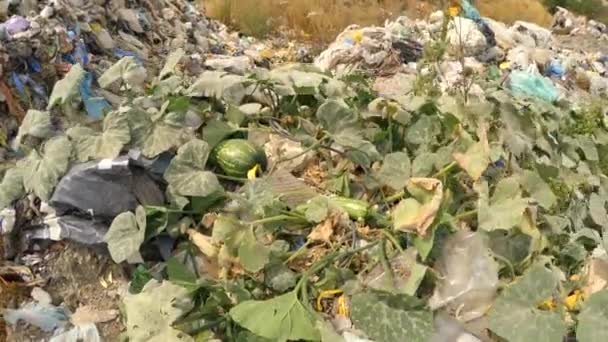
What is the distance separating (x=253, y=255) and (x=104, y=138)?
0.68 meters

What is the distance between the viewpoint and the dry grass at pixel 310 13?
22.9 feet

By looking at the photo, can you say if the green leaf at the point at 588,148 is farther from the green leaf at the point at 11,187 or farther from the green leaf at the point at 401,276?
the green leaf at the point at 11,187

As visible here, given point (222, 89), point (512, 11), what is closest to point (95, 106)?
point (222, 89)

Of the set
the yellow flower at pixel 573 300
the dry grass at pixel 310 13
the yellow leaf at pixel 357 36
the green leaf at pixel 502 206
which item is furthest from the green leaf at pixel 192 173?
the dry grass at pixel 310 13

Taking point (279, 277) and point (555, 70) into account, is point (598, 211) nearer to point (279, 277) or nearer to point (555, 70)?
point (279, 277)

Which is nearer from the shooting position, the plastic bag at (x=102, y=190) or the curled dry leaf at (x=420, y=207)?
the curled dry leaf at (x=420, y=207)

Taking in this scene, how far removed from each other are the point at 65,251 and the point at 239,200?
0.64m

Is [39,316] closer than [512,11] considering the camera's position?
Yes

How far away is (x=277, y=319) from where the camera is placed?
1.93 metres

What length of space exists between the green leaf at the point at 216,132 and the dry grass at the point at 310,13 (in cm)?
438

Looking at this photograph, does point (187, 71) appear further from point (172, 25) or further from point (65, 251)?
point (65, 251)

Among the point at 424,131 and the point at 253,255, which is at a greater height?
the point at 424,131

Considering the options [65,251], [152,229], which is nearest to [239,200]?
[152,229]

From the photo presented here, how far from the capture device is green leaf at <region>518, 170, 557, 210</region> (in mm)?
2303
